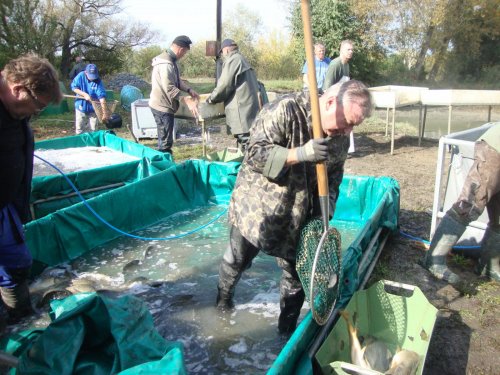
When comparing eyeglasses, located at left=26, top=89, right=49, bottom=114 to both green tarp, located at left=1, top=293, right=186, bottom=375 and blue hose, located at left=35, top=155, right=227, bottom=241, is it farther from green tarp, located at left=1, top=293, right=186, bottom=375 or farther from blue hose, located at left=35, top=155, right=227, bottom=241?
blue hose, located at left=35, top=155, right=227, bottom=241

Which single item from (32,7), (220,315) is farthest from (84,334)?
(32,7)

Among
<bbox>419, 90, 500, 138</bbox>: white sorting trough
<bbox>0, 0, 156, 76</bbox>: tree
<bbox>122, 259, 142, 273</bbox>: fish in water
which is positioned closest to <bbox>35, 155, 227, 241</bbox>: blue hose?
<bbox>122, 259, 142, 273</bbox>: fish in water

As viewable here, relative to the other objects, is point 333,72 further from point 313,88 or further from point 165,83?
point 313,88

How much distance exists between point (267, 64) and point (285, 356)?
29.4 metres

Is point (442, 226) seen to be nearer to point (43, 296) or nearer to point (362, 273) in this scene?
point (362, 273)

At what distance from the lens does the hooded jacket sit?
6145mm

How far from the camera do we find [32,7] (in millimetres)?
19281

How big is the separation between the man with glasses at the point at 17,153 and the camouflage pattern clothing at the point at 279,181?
3.94 ft

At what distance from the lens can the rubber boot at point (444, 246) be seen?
379 cm

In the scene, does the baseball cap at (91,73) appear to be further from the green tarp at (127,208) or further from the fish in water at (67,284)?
the fish in water at (67,284)

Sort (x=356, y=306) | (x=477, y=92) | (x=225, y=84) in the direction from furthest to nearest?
(x=477, y=92), (x=225, y=84), (x=356, y=306)

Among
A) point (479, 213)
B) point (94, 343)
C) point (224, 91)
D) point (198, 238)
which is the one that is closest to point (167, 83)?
point (224, 91)

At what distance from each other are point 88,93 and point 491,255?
697cm

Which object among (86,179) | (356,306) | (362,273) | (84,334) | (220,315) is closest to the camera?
(84,334)
